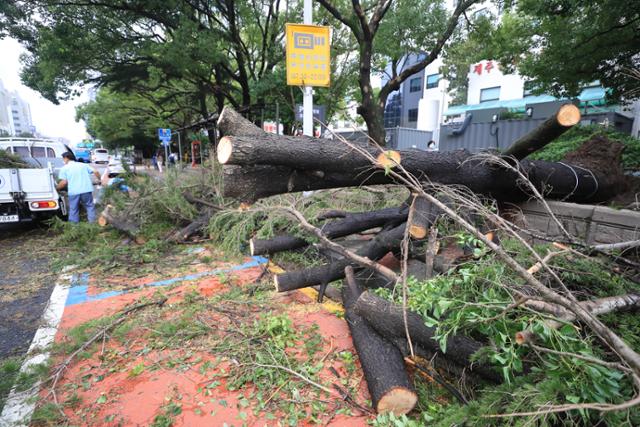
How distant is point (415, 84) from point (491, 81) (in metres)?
12.3

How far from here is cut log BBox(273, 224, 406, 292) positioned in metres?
3.64

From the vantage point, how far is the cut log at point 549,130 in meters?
3.21

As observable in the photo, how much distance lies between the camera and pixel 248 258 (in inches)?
220

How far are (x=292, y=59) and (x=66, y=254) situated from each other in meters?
5.84

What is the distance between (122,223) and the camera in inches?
248

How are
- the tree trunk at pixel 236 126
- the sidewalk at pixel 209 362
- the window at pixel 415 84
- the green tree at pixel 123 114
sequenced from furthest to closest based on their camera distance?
the window at pixel 415 84 → the green tree at pixel 123 114 → the tree trunk at pixel 236 126 → the sidewalk at pixel 209 362

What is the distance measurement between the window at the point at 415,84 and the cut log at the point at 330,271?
35726mm

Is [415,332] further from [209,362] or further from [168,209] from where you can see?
[168,209]

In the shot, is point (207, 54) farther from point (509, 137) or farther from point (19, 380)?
point (509, 137)

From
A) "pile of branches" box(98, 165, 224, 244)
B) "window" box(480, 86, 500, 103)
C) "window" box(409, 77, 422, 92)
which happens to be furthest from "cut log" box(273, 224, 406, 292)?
"window" box(409, 77, 422, 92)

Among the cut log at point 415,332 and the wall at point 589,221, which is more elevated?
the wall at point 589,221

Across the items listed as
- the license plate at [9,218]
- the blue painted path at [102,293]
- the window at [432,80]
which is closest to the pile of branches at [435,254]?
the blue painted path at [102,293]

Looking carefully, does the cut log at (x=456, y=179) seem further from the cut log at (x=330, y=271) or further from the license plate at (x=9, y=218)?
the license plate at (x=9, y=218)

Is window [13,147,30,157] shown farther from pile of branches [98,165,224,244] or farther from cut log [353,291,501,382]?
cut log [353,291,501,382]
